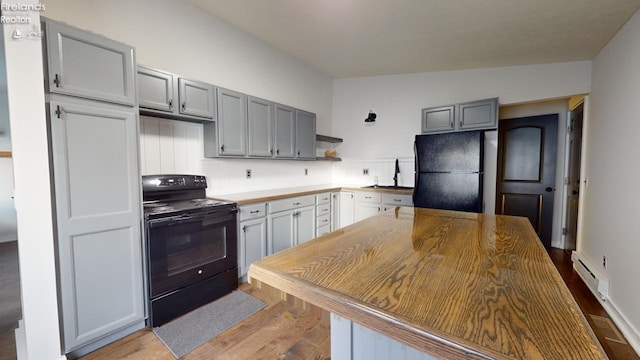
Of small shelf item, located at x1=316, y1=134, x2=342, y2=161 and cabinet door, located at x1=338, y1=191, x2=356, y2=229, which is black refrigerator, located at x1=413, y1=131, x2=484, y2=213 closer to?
cabinet door, located at x1=338, y1=191, x2=356, y2=229

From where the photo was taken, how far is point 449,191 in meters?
3.19

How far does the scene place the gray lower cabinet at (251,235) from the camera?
2.60 metres

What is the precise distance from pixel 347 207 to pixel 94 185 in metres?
3.04

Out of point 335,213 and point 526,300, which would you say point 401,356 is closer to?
point 526,300

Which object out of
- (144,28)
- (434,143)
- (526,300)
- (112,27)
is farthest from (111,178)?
(434,143)

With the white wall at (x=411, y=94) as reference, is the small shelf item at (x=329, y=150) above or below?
below

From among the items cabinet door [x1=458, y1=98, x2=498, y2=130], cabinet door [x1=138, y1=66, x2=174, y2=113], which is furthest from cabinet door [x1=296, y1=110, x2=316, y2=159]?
cabinet door [x1=458, y1=98, x2=498, y2=130]

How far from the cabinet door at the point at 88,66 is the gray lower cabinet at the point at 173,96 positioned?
28 centimetres

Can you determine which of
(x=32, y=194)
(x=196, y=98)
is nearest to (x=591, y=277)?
(x=196, y=98)

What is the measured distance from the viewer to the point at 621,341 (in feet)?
6.14

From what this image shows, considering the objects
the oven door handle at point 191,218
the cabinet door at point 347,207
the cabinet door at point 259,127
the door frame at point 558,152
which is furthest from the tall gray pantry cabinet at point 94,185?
the door frame at point 558,152

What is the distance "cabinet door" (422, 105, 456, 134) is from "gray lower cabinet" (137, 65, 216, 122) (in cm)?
268

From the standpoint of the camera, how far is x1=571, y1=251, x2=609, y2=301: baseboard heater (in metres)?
2.31

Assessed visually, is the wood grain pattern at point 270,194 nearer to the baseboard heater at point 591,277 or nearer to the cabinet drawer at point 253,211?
the cabinet drawer at point 253,211
